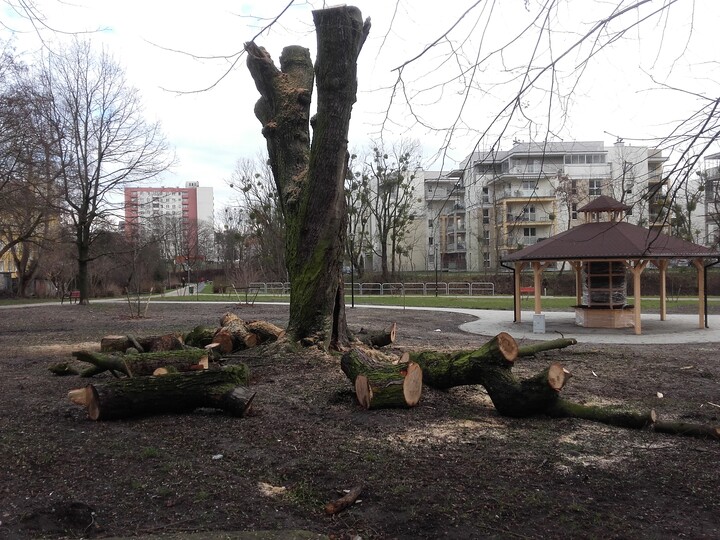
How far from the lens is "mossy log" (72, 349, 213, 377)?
6.48 meters

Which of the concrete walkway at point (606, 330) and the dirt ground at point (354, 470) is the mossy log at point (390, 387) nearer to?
the dirt ground at point (354, 470)

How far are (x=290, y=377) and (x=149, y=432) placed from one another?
252cm

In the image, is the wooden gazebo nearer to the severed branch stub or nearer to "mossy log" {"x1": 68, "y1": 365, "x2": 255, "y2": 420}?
"mossy log" {"x1": 68, "y1": 365, "x2": 255, "y2": 420}

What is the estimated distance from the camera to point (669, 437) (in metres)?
5.16

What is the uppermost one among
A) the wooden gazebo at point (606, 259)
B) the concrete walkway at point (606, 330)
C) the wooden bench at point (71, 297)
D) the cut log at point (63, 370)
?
the wooden gazebo at point (606, 259)

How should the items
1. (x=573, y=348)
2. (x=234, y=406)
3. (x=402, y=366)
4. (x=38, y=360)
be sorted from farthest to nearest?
(x=573, y=348) < (x=38, y=360) < (x=402, y=366) < (x=234, y=406)

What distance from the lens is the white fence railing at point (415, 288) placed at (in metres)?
40.9

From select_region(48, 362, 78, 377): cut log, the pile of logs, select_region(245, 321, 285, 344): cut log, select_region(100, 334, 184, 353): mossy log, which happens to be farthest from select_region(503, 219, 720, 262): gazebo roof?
select_region(48, 362, 78, 377): cut log

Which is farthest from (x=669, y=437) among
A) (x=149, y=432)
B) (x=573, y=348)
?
(x=573, y=348)

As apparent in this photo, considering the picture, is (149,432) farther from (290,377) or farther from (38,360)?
(38,360)

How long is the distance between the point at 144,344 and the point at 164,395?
12.9 feet

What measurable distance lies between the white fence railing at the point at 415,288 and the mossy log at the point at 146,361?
110 ft

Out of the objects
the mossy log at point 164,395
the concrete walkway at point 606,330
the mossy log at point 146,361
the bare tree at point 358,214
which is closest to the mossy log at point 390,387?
the mossy log at point 164,395

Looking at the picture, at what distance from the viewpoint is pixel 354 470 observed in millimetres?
4234
